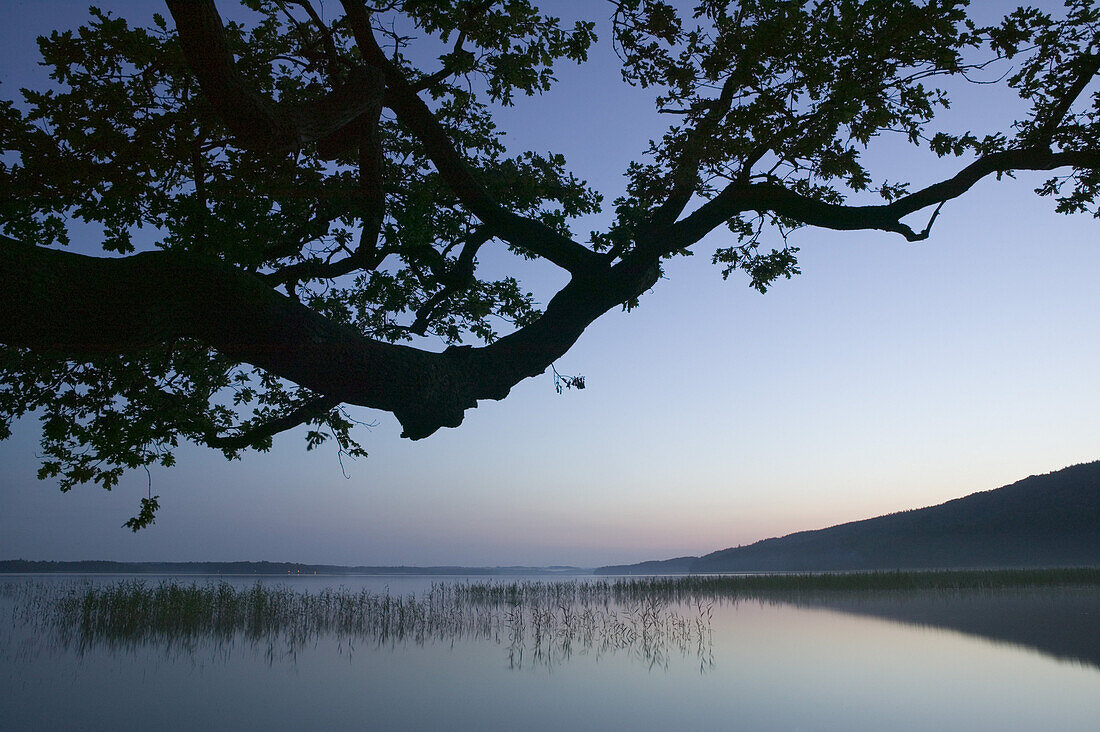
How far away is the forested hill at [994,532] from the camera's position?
93.6m

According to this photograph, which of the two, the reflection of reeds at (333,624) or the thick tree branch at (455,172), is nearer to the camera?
the thick tree branch at (455,172)

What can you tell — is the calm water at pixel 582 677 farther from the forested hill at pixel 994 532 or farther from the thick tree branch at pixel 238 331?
the forested hill at pixel 994 532

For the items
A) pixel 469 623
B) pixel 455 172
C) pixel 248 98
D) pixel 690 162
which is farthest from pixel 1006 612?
pixel 248 98

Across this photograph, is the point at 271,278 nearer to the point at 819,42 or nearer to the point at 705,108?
the point at 705,108

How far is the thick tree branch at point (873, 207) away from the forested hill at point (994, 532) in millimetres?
92813

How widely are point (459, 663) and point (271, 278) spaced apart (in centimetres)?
758

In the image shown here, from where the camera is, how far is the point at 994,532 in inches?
4161

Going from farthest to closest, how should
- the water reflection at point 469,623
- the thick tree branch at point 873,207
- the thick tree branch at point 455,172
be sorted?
the water reflection at point 469,623
the thick tree branch at point 873,207
the thick tree branch at point 455,172

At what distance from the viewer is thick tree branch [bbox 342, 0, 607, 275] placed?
5.81m

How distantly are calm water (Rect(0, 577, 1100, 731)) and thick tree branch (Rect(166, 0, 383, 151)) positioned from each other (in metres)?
6.29

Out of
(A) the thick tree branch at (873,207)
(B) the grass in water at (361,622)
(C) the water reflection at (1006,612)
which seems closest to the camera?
(A) the thick tree branch at (873,207)

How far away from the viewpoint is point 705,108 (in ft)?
21.9

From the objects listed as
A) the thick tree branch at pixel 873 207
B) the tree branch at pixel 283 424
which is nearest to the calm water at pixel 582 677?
the tree branch at pixel 283 424

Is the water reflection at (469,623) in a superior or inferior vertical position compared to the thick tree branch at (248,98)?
inferior
